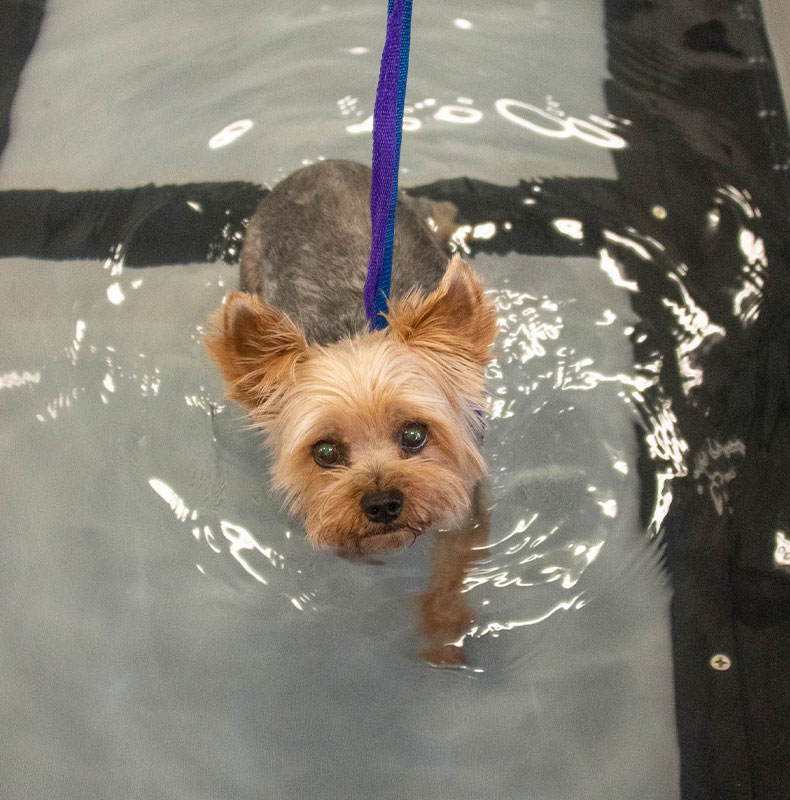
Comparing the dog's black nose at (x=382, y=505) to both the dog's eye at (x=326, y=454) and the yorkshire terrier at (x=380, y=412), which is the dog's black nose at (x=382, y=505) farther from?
the dog's eye at (x=326, y=454)

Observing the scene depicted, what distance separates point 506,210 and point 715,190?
0.98 meters

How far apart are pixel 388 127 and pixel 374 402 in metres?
0.75

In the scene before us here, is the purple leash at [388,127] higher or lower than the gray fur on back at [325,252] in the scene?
higher

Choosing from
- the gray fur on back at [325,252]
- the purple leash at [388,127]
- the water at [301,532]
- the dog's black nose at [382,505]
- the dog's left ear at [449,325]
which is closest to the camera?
the purple leash at [388,127]

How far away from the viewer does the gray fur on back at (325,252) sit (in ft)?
9.71

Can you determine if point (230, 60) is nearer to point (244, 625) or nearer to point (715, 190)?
point (715, 190)

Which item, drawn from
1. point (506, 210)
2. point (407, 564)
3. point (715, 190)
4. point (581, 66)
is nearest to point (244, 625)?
point (407, 564)

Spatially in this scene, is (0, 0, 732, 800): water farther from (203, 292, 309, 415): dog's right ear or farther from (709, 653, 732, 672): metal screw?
(203, 292, 309, 415): dog's right ear

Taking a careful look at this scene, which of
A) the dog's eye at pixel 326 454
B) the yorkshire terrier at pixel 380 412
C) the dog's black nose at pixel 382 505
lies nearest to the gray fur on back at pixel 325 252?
the yorkshire terrier at pixel 380 412

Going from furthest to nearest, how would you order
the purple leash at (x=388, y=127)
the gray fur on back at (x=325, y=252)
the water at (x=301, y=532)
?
the gray fur on back at (x=325, y=252)
the water at (x=301, y=532)
the purple leash at (x=388, y=127)

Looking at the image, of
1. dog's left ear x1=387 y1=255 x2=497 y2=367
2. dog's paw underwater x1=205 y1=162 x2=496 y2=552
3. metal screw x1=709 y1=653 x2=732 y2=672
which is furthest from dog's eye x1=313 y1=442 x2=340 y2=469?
metal screw x1=709 y1=653 x2=732 y2=672

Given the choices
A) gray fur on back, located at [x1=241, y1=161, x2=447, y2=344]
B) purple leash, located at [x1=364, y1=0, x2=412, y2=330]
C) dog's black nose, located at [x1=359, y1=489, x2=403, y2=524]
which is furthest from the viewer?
gray fur on back, located at [x1=241, y1=161, x2=447, y2=344]

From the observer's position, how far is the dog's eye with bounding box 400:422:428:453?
248cm

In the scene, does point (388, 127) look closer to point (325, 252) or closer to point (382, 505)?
point (325, 252)
